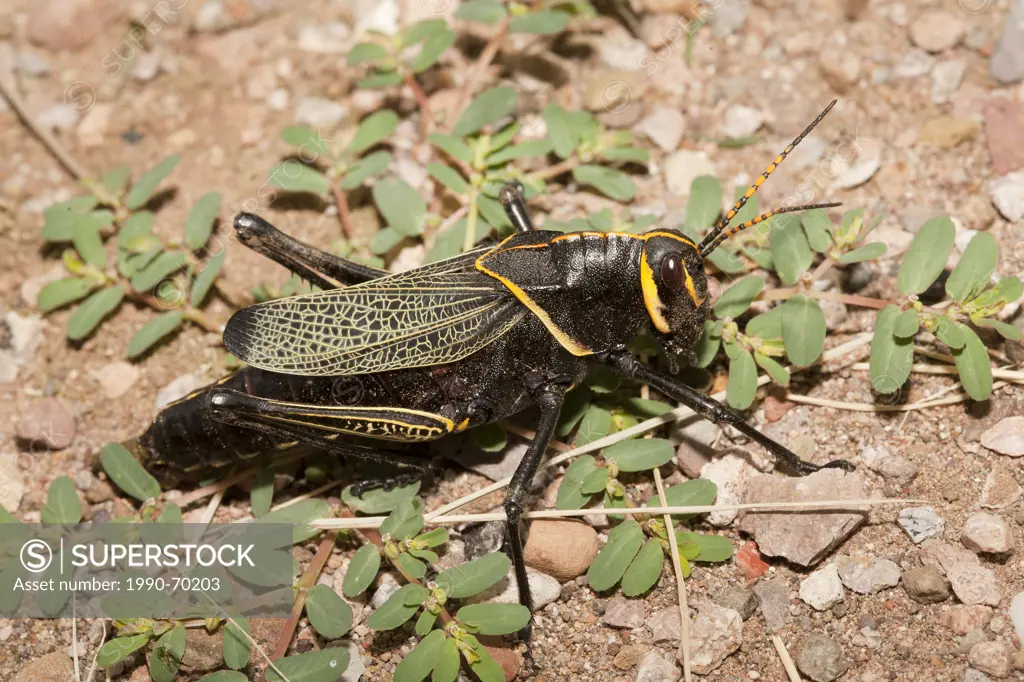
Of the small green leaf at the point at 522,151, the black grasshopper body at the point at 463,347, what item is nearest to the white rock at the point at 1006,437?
the black grasshopper body at the point at 463,347

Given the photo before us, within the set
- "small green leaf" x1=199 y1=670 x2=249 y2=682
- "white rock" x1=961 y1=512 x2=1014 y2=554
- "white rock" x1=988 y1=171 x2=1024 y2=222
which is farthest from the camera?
"white rock" x1=988 y1=171 x2=1024 y2=222

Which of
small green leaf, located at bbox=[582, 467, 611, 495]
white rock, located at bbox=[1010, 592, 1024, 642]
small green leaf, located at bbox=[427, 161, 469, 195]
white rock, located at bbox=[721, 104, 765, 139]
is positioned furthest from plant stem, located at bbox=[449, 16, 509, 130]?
white rock, located at bbox=[1010, 592, 1024, 642]

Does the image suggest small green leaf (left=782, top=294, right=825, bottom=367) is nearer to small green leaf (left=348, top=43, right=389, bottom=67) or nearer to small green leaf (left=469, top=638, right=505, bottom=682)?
small green leaf (left=469, top=638, right=505, bottom=682)

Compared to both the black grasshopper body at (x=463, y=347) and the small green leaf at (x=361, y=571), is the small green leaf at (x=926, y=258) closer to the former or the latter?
the black grasshopper body at (x=463, y=347)

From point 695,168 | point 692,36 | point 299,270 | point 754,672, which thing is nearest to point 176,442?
point 299,270

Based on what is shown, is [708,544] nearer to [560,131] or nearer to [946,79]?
[560,131]

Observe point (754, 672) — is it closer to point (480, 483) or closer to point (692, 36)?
point (480, 483)

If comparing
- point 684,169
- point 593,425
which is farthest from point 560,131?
point 593,425
